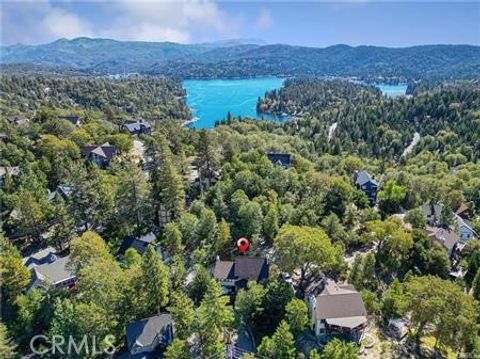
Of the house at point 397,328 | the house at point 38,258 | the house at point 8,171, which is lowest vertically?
the house at point 397,328

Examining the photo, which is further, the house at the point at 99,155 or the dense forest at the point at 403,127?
the dense forest at the point at 403,127

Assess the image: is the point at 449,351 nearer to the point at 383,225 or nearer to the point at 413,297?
the point at 413,297

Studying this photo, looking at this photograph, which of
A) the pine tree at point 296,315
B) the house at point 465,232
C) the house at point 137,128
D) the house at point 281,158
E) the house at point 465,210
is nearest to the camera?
the pine tree at point 296,315

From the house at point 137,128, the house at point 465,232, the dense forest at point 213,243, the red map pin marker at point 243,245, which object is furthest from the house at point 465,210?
the house at point 137,128

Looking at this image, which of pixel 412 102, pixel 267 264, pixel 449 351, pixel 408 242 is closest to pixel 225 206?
pixel 267 264

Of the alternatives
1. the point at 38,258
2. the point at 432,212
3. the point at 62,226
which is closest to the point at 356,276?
the point at 432,212

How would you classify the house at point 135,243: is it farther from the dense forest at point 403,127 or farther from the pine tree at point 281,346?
the dense forest at point 403,127

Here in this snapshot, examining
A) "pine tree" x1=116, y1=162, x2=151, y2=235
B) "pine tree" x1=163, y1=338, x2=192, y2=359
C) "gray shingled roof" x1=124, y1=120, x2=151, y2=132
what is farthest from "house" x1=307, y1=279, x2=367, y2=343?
"gray shingled roof" x1=124, y1=120, x2=151, y2=132
